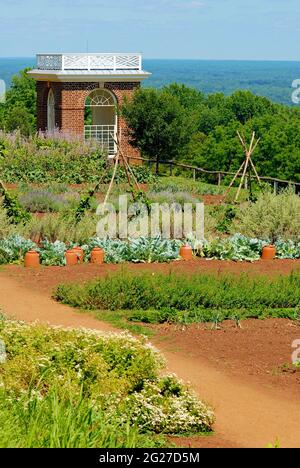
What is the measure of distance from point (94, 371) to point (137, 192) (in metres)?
11.3

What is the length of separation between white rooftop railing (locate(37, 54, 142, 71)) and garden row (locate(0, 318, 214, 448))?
31.3 meters

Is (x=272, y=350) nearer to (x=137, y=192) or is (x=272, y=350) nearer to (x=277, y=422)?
(x=277, y=422)

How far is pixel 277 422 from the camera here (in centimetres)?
857

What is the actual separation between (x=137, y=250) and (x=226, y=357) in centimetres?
550

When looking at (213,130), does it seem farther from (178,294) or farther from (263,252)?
(178,294)

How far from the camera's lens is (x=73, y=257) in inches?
620

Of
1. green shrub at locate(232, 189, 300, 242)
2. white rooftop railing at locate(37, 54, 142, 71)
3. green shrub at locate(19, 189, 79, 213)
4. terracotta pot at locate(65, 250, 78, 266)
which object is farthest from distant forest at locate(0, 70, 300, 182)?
terracotta pot at locate(65, 250, 78, 266)

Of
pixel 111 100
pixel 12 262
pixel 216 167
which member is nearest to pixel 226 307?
pixel 12 262

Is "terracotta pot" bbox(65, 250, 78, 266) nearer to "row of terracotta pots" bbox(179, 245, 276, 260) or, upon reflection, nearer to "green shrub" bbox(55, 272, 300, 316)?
"row of terracotta pots" bbox(179, 245, 276, 260)

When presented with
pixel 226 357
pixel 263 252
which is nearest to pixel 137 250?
pixel 263 252

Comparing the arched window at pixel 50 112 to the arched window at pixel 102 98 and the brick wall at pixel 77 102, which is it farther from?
the arched window at pixel 102 98

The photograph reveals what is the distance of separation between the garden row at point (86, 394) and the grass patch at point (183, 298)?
3.32 meters

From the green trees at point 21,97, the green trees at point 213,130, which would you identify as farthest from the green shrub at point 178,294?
the green trees at point 21,97

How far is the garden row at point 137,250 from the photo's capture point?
1585 cm
